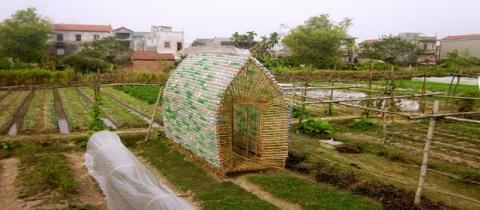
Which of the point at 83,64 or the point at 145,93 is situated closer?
the point at 145,93

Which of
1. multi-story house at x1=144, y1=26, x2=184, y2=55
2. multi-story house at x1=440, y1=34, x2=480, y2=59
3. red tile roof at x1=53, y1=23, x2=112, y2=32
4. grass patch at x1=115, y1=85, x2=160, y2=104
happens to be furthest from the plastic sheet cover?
multi-story house at x1=440, y1=34, x2=480, y2=59

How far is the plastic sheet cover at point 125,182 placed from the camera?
5148 mm

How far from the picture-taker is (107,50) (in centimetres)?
4797

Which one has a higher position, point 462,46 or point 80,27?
point 80,27

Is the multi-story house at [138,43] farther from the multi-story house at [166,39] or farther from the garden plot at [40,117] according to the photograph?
the garden plot at [40,117]

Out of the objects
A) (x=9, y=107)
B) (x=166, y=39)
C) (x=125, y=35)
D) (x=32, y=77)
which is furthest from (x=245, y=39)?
(x=9, y=107)

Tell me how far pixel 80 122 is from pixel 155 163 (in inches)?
216

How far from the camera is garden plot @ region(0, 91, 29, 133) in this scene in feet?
46.8

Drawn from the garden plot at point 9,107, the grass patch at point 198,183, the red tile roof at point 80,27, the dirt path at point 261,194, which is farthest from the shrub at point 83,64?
the dirt path at point 261,194

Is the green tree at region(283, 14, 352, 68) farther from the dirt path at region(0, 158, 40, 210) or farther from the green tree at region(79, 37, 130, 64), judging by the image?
the dirt path at region(0, 158, 40, 210)

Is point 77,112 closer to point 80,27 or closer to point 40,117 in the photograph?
point 40,117

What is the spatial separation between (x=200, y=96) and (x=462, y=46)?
201 ft

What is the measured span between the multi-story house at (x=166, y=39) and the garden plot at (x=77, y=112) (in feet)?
118

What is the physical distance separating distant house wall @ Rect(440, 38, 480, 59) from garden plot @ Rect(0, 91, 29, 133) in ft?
182
